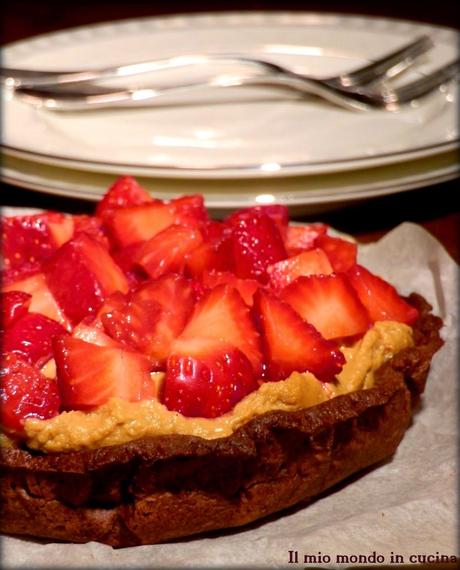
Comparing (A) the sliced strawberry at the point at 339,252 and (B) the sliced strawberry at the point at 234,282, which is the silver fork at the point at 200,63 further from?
(B) the sliced strawberry at the point at 234,282

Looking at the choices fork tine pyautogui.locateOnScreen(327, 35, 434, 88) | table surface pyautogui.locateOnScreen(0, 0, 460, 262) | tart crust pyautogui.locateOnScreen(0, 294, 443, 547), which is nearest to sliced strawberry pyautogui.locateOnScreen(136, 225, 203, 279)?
tart crust pyautogui.locateOnScreen(0, 294, 443, 547)

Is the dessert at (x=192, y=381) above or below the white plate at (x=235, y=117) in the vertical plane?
below

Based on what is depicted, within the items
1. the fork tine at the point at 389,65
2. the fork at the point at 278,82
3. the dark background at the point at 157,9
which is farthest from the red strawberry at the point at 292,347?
the dark background at the point at 157,9

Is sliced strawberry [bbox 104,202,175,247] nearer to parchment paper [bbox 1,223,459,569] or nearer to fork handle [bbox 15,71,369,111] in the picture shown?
parchment paper [bbox 1,223,459,569]

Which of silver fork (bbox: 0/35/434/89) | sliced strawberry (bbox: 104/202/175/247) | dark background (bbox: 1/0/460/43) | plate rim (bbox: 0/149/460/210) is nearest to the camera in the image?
sliced strawberry (bbox: 104/202/175/247)

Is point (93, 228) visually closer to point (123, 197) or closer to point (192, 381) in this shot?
point (123, 197)

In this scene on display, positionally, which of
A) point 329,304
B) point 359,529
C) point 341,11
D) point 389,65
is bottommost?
point 359,529

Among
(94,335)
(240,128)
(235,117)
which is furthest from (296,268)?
(235,117)
